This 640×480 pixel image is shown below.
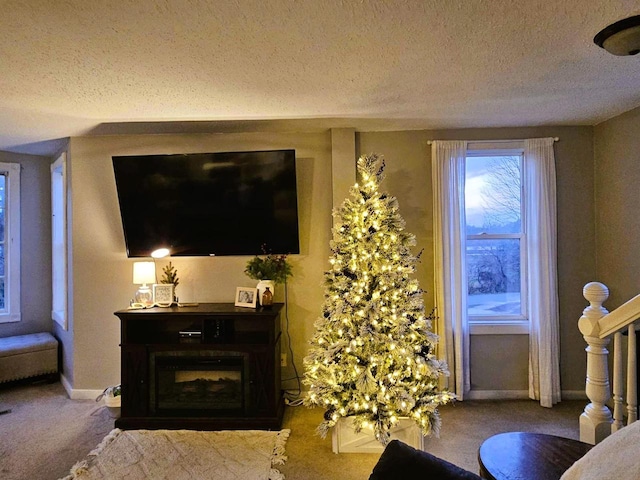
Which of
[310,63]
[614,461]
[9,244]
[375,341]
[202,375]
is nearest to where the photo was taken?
[614,461]

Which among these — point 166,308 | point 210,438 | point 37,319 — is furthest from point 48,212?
point 210,438

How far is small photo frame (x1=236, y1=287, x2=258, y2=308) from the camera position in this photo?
3178 millimetres

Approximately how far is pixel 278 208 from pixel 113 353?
80.0 inches

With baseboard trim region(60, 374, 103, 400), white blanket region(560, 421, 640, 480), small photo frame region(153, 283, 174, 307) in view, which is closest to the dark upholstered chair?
white blanket region(560, 421, 640, 480)

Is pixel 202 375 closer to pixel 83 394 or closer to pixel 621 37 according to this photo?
pixel 83 394

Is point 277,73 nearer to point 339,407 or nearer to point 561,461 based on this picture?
point 339,407

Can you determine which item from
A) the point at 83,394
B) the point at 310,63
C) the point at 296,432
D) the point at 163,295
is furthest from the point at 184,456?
the point at 310,63

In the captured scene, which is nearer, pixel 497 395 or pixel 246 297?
pixel 246 297

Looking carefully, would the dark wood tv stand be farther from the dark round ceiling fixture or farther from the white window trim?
the dark round ceiling fixture

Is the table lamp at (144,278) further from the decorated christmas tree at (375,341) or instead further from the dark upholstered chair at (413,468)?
the dark upholstered chair at (413,468)

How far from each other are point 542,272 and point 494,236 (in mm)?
488

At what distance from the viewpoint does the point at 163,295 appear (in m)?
3.25

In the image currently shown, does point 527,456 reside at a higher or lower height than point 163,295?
lower

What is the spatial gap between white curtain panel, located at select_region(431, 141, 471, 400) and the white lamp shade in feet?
8.01
